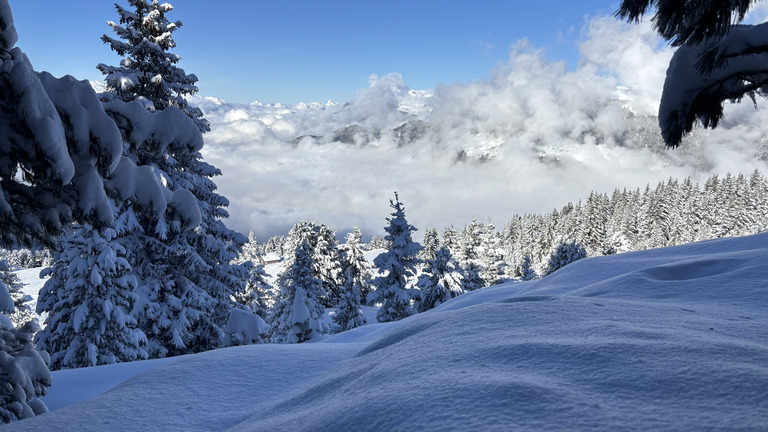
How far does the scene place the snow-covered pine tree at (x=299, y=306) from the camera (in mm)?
19094

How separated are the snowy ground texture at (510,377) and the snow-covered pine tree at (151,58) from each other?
34.2 ft

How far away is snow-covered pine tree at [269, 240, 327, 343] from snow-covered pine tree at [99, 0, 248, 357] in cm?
512

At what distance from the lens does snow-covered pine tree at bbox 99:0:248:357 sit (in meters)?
12.9

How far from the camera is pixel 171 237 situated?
13.5 metres

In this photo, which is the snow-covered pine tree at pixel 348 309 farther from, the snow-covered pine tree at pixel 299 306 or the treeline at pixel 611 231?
the treeline at pixel 611 231

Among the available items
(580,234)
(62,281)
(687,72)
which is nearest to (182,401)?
(687,72)

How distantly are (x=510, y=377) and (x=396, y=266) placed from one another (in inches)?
847

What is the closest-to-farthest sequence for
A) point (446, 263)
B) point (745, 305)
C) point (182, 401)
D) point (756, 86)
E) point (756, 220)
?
point (756, 86) < point (182, 401) < point (745, 305) < point (446, 263) < point (756, 220)

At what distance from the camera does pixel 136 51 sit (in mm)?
13312

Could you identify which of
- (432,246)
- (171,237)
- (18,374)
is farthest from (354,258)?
(18,374)

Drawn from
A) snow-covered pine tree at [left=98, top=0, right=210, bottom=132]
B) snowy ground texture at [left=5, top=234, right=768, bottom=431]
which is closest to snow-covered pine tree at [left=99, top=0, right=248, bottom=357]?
snow-covered pine tree at [left=98, top=0, right=210, bottom=132]

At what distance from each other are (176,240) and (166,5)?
8532 mm

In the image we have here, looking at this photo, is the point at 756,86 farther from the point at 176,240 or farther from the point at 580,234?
the point at 580,234

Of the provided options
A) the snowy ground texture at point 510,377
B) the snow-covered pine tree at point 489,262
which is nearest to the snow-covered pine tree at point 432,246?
the snow-covered pine tree at point 489,262
